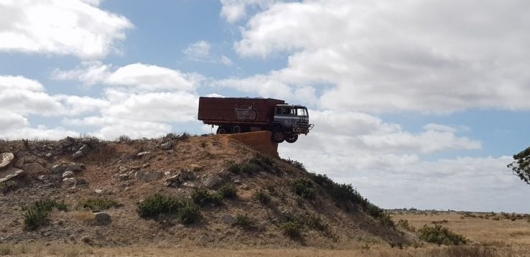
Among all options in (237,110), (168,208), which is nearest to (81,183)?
(168,208)

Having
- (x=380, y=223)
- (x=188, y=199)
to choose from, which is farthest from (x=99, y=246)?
(x=380, y=223)

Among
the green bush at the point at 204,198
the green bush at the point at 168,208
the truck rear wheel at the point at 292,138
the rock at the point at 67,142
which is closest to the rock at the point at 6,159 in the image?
the rock at the point at 67,142

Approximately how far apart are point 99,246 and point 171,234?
354 centimetres

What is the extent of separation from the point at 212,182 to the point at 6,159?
12.8m

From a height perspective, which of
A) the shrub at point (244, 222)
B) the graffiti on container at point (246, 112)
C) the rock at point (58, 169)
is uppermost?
the graffiti on container at point (246, 112)

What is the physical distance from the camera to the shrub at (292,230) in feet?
94.5

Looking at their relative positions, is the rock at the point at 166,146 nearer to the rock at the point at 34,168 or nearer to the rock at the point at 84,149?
the rock at the point at 84,149

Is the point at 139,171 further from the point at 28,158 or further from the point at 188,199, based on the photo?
the point at 28,158

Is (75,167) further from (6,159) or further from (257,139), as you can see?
(257,139)

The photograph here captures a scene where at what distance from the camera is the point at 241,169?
110 ft

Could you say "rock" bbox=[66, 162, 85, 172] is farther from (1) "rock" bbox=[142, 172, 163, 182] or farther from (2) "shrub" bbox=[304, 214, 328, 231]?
(2) "shrub" bbox=[304, 214, 328, 231]

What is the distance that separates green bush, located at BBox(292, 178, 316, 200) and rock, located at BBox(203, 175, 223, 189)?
14.6 feet

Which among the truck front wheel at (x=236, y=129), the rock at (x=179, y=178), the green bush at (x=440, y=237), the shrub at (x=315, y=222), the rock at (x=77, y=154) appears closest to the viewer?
the shrub at (x=315, y=222)

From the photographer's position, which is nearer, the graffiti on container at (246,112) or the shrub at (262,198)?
the shrub at (262,198)
